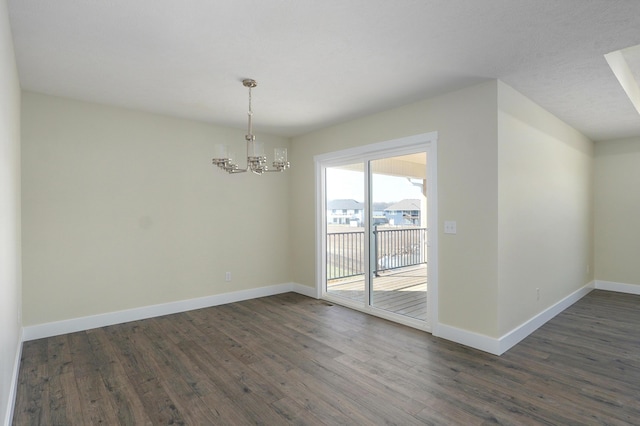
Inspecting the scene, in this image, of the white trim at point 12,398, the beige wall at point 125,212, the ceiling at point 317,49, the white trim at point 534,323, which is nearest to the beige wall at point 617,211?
the white trim at point 534,323

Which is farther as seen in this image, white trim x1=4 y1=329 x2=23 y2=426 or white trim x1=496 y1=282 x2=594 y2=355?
white trim x1=496 y1=282 x2=594 y2=355

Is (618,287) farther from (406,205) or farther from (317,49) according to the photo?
(317,49)

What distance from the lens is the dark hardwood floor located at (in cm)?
221

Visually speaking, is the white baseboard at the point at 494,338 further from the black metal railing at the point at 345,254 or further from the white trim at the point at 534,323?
the black metal railing at the point at 345,254

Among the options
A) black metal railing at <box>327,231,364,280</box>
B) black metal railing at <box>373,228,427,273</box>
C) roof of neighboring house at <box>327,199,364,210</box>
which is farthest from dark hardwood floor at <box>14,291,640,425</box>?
roof of neighboring house at <box>327,199,364,210</box>

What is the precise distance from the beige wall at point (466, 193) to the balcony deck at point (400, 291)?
0.50 metres

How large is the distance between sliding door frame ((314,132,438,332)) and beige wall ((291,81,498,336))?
78 mm

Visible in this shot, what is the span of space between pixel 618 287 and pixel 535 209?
11.0 feet

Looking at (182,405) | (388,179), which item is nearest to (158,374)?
(182,405)

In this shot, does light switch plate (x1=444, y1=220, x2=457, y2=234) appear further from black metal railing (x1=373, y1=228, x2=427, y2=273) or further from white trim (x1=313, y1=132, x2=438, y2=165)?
white trim (x1=313, y1=132, x2=438, y2=165)

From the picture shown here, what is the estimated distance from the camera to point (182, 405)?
231 cm

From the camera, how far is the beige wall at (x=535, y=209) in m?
3.22

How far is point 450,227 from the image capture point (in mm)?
3480

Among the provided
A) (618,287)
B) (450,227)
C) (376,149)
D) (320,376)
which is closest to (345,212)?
(376,149)
